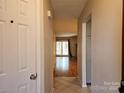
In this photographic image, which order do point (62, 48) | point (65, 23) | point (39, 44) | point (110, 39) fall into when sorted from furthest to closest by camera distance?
point (62, 48)
point (65, 23)
point (39, 44)
point (110, 39)

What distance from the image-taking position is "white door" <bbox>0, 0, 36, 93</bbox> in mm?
1639

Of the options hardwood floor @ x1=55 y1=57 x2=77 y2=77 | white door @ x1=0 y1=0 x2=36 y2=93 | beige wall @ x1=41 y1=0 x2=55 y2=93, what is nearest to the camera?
white door @ x1=0 y1=0 x2=36 y2=93

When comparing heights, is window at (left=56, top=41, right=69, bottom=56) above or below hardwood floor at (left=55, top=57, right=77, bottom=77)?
above

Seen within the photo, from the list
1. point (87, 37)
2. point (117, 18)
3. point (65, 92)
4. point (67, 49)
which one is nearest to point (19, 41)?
point (117, 18)

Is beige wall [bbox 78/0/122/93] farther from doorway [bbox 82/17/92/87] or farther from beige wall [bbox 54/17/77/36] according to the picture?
beige wall [bbox 54/17/77/36]

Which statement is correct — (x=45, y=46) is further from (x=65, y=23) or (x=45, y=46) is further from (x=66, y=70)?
(x=66, y=70)

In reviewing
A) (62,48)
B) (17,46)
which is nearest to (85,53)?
(17,46)

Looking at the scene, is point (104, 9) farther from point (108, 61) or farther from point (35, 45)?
point (35, 45)

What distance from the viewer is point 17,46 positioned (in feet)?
5.97

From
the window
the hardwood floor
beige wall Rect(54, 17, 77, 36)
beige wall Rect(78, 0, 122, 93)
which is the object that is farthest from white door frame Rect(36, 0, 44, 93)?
the window

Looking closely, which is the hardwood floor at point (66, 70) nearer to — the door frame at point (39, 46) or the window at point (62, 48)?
the door frame at point (39, 46)

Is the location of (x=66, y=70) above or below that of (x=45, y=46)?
below

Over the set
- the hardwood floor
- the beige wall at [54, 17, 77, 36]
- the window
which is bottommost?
the hardwood floor

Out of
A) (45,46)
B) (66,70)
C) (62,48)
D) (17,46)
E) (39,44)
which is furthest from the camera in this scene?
(62,48)
